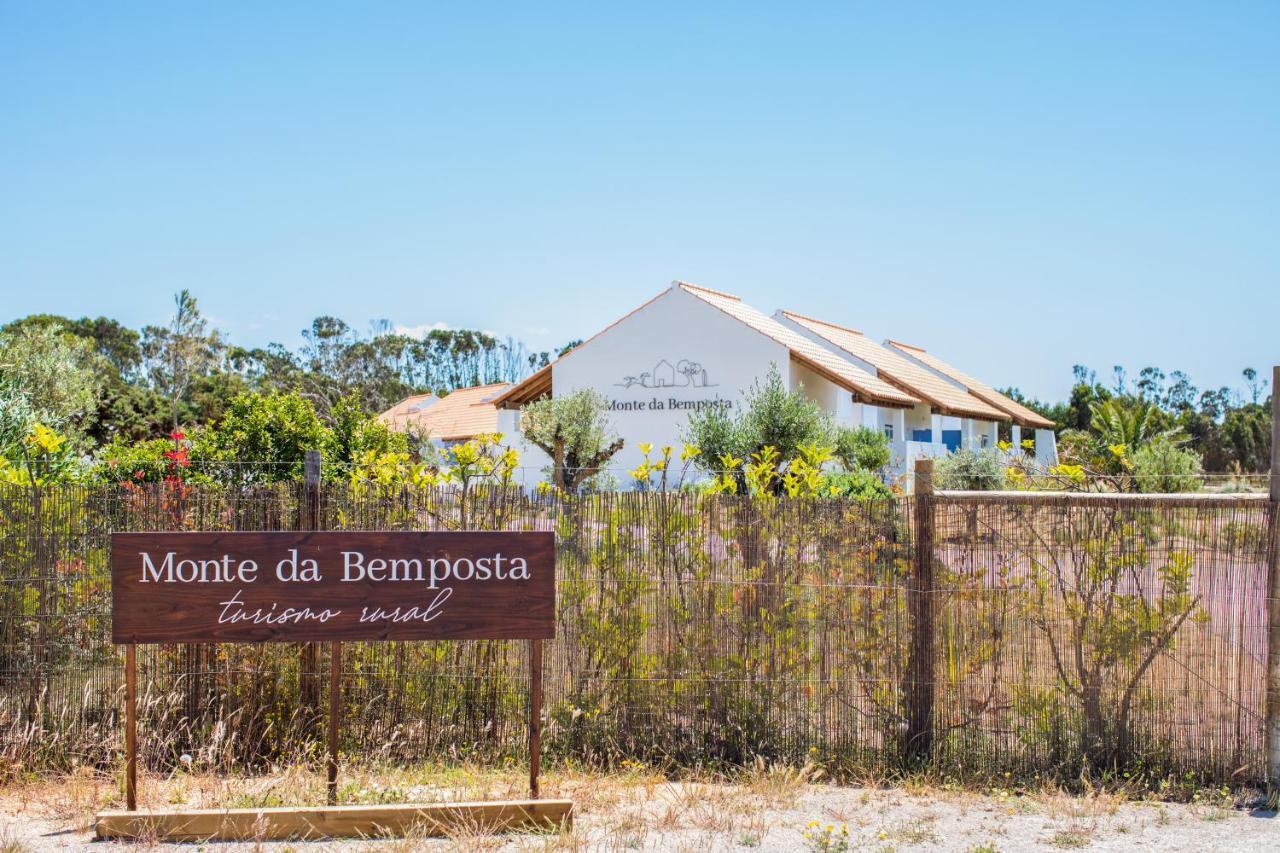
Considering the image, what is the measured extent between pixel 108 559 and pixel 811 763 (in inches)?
181

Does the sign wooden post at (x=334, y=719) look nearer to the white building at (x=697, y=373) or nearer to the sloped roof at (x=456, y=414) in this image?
the white building at (x=697, y=373)

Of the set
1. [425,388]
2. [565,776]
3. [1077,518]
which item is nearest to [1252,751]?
[1077,518]

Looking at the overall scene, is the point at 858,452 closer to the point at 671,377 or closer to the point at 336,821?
the point at 671,377

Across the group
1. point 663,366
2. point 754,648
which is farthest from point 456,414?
point 754,648

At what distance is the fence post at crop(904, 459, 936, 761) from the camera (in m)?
6.74

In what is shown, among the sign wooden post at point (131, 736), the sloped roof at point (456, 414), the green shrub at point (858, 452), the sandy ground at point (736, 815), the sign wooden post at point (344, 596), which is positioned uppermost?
the sloped roof at point (456, 414)

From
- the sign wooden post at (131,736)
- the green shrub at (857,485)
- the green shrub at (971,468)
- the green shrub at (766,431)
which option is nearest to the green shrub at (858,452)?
the green shrub at (766,431)

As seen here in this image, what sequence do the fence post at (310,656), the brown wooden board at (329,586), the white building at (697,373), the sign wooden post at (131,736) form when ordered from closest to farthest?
the sign wooden post at (131,736)
the brown wooden board at (329,586)
the fence post at (310,656)
the white building at (697,373)

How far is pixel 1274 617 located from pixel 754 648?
311cm

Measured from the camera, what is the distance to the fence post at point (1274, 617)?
6.38 metres

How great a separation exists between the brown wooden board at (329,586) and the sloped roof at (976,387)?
42760 millimetres

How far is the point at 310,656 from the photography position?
6.93 m

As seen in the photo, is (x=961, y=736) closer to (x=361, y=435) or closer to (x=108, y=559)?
(x=108, y=559)

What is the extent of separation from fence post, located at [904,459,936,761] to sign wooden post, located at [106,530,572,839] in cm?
234
